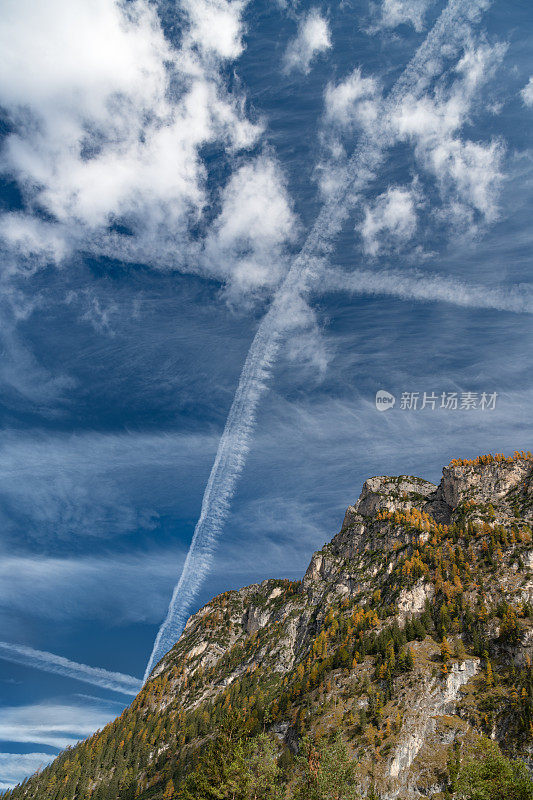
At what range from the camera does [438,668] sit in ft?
467

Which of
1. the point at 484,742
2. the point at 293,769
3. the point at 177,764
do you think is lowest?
the point at 177,764

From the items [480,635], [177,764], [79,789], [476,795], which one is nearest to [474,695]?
[480,635]

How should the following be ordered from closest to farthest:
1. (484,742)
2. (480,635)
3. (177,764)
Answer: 1. (484,742)
2. (480,635)
3. (177,764)

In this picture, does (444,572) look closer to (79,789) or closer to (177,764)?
(177,764)

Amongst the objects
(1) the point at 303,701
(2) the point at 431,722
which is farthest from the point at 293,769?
(2) the point at 431,722

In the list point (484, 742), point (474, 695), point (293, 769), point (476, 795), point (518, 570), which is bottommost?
point (293, 769)

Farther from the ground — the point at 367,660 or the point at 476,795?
the point at 367,660

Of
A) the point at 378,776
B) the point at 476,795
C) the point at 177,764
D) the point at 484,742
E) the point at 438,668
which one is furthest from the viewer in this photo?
the point at 177,764

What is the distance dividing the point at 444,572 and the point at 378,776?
100 m

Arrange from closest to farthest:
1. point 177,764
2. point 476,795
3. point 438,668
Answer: point 476,795 → point 438,668 → point 177,764

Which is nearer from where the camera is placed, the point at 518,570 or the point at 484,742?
the point at 484,742

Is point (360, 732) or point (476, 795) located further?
point (360, 732)

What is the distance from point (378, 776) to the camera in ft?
374

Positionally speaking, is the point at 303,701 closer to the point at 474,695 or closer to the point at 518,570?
the point at 474,695
